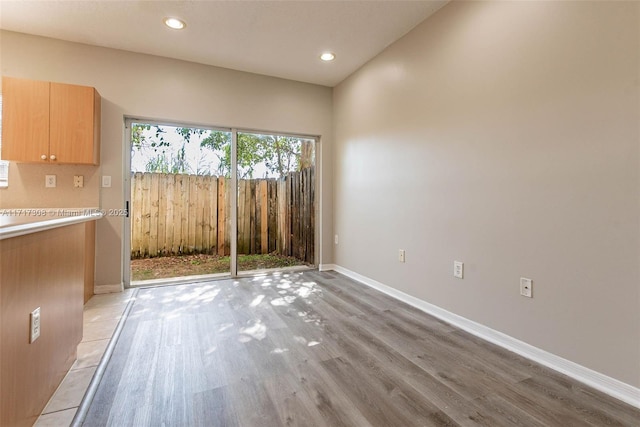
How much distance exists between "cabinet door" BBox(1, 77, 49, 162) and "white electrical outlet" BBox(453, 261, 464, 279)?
3830mm

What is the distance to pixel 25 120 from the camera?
8.89 feet

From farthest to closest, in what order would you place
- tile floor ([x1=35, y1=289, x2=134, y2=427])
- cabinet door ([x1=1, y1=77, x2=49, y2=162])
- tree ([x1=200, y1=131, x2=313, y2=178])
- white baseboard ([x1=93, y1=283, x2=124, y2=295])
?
tree ([x1=200, y1=131, x2=313, y2=178]) → white baseboard ([x1=93, y1=283, x2=124, y2=295]) → cabinet door ([x1=1, y1=77, x2=49, y2=162]) → tile floor ([x1=35, y1=289, x2=134, y2=427])

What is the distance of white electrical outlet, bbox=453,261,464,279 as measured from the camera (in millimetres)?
2392

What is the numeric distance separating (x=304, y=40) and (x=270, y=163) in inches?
64.2

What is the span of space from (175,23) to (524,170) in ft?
10.5

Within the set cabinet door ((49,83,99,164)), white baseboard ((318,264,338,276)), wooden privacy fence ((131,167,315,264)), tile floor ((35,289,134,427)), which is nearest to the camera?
tile floor ((35,289,134,427))

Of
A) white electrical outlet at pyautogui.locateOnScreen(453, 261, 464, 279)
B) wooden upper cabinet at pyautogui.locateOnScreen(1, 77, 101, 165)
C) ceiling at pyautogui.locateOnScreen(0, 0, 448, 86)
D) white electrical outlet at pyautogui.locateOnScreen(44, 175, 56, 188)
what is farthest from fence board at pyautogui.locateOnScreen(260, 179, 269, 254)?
white electrical outlet at pyautogui.locateOnScreen(453, 261, 464, 279)

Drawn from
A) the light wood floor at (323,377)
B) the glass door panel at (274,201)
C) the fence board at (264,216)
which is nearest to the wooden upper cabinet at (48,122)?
the glass door panel at (274,201)

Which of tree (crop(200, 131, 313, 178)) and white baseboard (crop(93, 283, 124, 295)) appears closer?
white baseboard (crop(93, 283, 124, 295))

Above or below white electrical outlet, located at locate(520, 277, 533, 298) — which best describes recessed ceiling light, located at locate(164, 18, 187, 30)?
above

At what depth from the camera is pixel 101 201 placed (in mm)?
3186

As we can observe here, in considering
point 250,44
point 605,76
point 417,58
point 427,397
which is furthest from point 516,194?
point 250,44

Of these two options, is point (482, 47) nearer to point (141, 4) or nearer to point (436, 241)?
point (436, 241)

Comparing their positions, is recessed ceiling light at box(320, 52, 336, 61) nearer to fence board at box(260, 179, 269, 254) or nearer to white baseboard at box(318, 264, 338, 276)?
fence board at box(260, 179, 269, 254)
